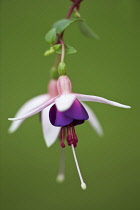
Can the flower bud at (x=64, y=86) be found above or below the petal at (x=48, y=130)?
above

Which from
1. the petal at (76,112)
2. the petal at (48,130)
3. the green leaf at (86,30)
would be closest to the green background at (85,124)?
the green leaf at (86,30)

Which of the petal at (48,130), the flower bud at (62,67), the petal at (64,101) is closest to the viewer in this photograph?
the petal at (64,101)

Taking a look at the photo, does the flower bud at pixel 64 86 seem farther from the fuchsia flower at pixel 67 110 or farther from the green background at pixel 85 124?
the green background at pixel 85 124

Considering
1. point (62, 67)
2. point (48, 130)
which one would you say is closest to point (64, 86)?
point (62, 67)

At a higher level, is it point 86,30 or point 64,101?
point 86,30

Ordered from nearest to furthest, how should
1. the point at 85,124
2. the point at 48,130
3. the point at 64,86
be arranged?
1. the point at 64,86
2. the point at 48,130
3. the point at 85,124

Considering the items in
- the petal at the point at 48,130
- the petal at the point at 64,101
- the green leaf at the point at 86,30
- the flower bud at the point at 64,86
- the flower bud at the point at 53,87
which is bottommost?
the petal at the point at 48,130

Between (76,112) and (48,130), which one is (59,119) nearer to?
(76,112)
